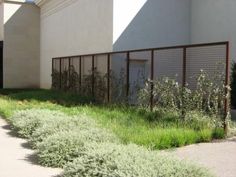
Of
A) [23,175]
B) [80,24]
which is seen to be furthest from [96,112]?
[80,24]

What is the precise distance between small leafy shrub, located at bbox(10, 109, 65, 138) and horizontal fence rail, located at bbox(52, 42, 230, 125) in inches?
146

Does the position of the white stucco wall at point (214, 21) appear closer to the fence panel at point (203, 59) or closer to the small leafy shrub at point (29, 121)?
the fence panel at point (203, 59)

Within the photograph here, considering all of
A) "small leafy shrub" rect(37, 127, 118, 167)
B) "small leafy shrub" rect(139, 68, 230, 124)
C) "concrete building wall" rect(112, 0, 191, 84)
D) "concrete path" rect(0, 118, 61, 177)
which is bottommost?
"concrete path" rect(0, 118, 61, 177)

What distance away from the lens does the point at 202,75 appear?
11.9 m

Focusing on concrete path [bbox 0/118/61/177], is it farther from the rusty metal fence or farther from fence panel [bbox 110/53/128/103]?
fence panel [bbox 110/53/128/103]

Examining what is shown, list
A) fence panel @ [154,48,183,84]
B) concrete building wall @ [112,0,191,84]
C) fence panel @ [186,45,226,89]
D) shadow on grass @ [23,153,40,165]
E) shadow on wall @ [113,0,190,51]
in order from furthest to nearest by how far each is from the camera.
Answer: shadow on wall @ [113,0,190,51] < concrete building wall @ [112,0,191,84] < fence panel @ [154,48,183,84] < fence panel @ [186,45,226,89] < shadow on grass @ [23,153,40,165]

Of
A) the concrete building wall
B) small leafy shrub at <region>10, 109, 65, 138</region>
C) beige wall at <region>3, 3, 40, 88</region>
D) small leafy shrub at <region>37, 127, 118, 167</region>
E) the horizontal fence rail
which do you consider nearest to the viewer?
small leafy shrub at <region>37, 127, 118, 167</region>

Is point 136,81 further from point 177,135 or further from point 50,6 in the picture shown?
point 50,6

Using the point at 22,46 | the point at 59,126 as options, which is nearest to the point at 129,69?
the point at 59,126

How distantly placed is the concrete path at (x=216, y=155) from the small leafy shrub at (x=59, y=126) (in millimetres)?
2158

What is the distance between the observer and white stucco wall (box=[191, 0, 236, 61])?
17875 millimetres

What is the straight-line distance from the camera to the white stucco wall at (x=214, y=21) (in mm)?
17875

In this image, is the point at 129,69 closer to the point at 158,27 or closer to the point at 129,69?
the point at 129,69

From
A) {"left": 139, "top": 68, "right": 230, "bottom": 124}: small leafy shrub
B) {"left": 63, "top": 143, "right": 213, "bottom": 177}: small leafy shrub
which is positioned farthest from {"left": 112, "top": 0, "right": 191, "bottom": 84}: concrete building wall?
{"left": 63, "top": 143, "right": 213, "bottom": 177}: small leafy shrub
